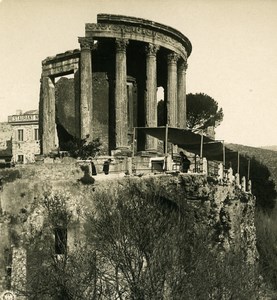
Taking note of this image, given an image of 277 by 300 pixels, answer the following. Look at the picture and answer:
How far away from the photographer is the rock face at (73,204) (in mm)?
22688

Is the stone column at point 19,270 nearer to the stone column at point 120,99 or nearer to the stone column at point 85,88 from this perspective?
the stone column at point 85,88

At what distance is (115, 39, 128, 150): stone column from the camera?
32375 mm

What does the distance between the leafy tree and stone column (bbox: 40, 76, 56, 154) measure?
23.4 m

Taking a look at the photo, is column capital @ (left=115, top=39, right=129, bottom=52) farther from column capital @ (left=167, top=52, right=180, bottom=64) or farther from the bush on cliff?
the bush on cliff

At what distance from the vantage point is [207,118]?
2285 inches

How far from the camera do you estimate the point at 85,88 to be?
106ft

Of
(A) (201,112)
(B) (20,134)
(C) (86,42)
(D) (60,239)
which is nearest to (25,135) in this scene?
(B) (20,134)

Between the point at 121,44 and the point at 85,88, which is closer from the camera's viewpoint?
the point at 85,88

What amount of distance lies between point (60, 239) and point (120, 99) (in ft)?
39.1

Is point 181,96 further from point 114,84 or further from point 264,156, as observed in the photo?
point 264,156

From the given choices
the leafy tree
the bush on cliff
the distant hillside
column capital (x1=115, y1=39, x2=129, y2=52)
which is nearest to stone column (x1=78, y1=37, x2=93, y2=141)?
column capital (x1=115, y1=39, x2=129, y2=52)

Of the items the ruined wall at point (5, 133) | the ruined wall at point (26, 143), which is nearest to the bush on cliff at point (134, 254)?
the ruined wall at point (26, 143)

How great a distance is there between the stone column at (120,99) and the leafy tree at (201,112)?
24.5 metres

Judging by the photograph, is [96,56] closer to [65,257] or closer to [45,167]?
[45,167]
